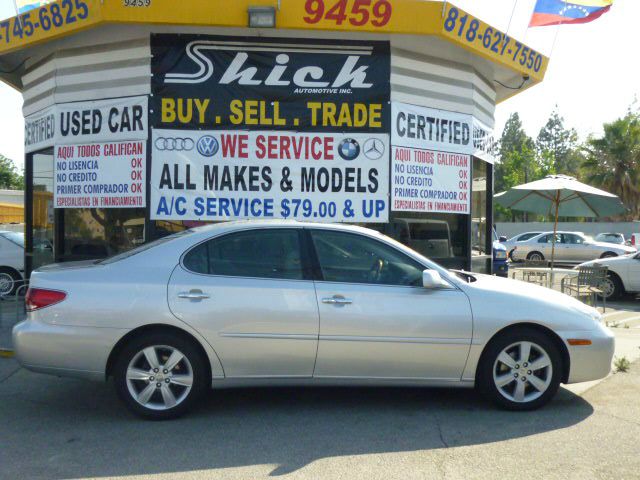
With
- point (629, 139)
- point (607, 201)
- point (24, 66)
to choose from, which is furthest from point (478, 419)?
point (629, 139)

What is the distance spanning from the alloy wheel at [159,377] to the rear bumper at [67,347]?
0.24 metres

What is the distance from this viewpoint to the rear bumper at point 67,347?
17.6 ft

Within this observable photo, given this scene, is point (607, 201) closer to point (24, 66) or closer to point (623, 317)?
point (623, 317)

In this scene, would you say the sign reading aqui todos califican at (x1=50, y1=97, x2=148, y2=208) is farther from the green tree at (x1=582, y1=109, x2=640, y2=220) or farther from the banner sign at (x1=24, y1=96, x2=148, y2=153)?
the green tree at (x1=582, y1=109, x2=640, y2=220)

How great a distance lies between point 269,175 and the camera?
9.36 meters

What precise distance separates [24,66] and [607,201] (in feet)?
36.5

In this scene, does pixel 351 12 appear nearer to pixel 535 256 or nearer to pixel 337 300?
pixel 337 300

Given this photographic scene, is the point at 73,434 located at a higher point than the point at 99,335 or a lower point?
lower

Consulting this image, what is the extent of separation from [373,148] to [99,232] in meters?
4.00

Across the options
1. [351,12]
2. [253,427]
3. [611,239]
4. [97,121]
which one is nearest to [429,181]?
[351,12]

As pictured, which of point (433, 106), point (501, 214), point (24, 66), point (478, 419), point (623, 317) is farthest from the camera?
point (501, 214)

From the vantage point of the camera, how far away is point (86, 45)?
963 centimetres

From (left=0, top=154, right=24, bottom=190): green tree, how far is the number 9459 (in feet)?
218

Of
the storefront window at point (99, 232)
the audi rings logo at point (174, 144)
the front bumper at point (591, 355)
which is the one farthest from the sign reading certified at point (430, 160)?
the front bumper at point (591, 355)
